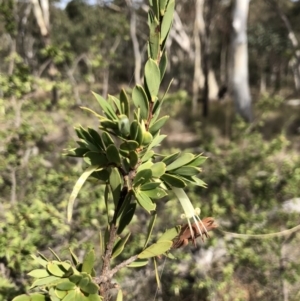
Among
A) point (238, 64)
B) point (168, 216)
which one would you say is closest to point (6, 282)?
point (168, 216)

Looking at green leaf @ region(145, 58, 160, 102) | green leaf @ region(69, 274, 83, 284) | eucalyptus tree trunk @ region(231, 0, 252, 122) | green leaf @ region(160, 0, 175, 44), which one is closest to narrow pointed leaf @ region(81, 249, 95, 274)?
green leaf @ region(69, 274, 83, 284)

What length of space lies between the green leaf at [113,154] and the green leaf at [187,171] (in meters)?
0.13

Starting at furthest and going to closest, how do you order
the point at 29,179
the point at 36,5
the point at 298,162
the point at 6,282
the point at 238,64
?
the point at 238,64, the point at 36,5, the point at 298,162, the point at 29,179, the point at 6,282

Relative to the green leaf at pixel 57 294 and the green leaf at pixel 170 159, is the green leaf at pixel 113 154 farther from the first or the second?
the green leaf at pixel 57 294

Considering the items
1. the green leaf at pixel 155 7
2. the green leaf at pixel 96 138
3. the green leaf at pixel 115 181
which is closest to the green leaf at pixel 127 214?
the green leaf at pixel 115 181

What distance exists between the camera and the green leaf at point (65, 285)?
81 cm

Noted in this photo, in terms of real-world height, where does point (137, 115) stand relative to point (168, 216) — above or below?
above

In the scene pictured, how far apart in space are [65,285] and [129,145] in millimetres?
304

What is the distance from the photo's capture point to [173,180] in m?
0.86

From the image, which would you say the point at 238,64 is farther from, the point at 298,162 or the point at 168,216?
the point at 168,216

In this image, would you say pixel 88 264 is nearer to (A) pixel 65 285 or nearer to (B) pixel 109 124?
(A) pixel 65 285

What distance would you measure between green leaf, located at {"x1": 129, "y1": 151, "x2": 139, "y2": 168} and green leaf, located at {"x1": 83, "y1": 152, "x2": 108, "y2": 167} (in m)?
0.05

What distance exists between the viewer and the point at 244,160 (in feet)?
14.3

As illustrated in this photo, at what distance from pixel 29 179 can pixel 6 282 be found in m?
1.56
